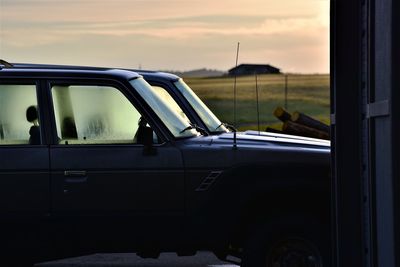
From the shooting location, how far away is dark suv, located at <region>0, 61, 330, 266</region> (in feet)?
26.6

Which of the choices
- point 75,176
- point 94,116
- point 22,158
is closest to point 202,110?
point 94,116

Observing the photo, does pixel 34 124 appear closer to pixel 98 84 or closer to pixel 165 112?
pixel 98 84

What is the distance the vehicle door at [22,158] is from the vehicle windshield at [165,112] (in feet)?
2.71

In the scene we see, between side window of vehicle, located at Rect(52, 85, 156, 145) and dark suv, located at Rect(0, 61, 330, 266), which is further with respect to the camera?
side window of vehicle, located at Rect(52, 85, 156, 145)

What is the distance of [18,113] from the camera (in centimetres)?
829

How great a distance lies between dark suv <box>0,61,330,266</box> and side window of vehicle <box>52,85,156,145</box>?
11 millimetres

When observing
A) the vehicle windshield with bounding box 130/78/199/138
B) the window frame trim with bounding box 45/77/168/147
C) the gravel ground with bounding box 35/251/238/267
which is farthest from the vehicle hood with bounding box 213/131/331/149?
the gravel ground with bounding box 35/251/238/267


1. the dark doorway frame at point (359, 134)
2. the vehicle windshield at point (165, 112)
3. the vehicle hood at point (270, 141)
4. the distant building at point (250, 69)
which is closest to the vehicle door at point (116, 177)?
the vehicle windshield at point (165, 112)

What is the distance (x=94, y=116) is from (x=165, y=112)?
58 centimetres

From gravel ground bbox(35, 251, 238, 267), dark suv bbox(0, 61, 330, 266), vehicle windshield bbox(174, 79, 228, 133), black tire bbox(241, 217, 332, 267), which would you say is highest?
vehicle windshield bbox(174, 79, 228, 133)

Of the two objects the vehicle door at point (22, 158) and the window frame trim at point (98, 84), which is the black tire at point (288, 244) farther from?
the vehicle door at point (22, 158)

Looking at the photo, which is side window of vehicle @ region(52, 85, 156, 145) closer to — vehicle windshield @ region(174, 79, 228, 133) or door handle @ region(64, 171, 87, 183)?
door handle @ region(64, 171, 87, 183)

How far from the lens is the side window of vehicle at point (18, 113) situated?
830 cm

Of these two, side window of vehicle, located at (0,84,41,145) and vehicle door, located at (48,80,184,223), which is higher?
side window of vehicle, located at (0,84,41,145)
